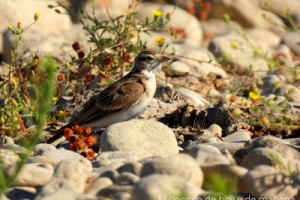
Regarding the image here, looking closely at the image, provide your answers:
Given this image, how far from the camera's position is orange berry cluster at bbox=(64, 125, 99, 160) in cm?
750

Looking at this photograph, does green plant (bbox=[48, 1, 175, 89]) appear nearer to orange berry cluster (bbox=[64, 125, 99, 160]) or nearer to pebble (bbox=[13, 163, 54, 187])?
orange berry cluster (bbox=[64, 125, 99, 160])

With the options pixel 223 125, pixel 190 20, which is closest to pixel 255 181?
pixel 223 125

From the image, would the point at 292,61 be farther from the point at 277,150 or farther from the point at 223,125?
the point at 277,150

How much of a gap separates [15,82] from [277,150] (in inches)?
111

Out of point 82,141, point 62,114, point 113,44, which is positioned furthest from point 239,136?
point 113,44

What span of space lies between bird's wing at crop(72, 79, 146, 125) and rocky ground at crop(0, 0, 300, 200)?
9.7 inches

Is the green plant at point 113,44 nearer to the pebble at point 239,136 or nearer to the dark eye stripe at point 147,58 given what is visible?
the dark eye stripe at point 147,58

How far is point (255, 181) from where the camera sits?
19.1ft

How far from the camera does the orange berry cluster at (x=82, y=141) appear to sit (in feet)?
24.6

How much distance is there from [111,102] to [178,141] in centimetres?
108

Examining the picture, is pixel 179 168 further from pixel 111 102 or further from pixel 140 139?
pixel 111 102

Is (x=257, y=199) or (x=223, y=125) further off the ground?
(x=257, y=199)

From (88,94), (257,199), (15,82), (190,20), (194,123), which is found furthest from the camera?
(190,20)

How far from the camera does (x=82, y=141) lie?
7605 millimetres
